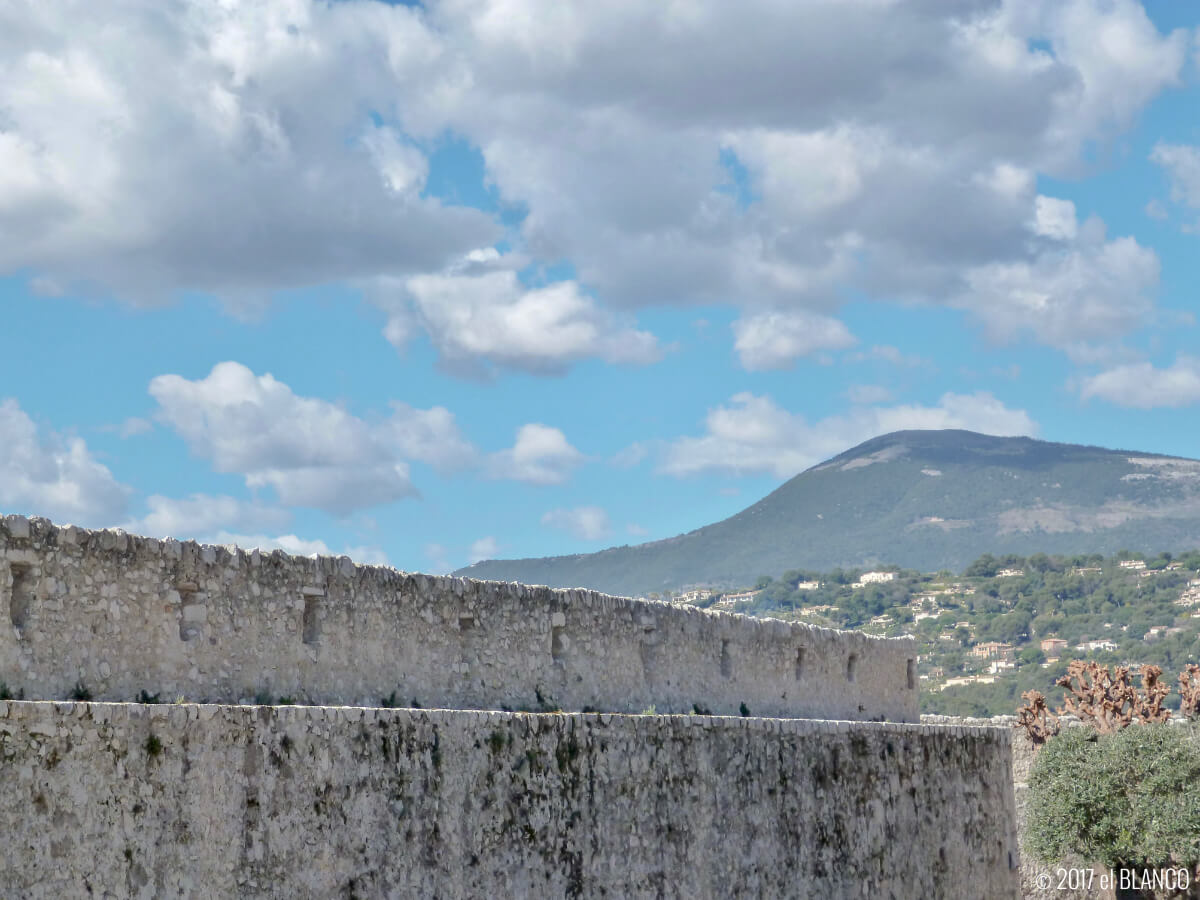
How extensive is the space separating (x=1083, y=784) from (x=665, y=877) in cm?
1424

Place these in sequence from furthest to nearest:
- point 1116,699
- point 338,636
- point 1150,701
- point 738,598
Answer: point 738,598 < point 1116,699 < point 1150,701 < point 338,636

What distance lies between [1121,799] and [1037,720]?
304 cm

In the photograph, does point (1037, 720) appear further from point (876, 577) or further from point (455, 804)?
point (876, 577)

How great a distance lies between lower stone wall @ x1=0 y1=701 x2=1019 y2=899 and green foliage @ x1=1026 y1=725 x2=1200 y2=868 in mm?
7694

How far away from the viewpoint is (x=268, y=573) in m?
10.8

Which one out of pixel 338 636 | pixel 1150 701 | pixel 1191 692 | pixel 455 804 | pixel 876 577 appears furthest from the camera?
pixel 876 577

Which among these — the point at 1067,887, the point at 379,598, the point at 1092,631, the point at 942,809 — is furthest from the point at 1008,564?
the point at 379,598

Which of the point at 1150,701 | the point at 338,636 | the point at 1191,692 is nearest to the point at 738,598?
the point at 1191,692

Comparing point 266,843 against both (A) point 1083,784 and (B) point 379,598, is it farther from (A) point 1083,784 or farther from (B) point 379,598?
(A) point 1083,784

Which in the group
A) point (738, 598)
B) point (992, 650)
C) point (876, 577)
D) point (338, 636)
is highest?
point (876, 577)

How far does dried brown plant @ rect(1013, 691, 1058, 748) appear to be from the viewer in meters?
27.6

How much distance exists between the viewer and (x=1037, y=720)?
91.5ft

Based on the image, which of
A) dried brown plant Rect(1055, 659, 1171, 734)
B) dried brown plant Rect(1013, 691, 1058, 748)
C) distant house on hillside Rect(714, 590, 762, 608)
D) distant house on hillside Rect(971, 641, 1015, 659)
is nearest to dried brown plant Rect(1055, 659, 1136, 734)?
dried brown plant Rect(1055, 659, 1171, 734)

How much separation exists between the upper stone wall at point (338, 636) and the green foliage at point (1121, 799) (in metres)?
9.51
